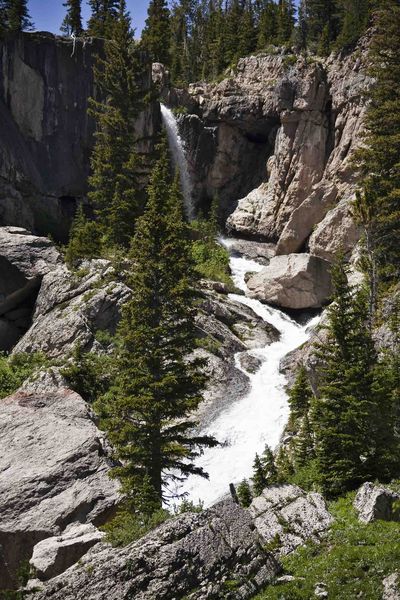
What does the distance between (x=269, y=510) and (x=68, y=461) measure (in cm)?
786

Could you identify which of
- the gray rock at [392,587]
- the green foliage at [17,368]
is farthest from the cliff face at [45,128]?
the gray rock at [392,587]

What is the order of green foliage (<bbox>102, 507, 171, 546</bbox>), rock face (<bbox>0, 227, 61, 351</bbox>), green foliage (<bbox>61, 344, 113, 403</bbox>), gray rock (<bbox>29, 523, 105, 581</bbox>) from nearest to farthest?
green foliage (<bbox>102, 507, 171, 546</bbox>) → gray rock (<bbox>29, 523, 105, 581</bbox>) → green foliage (<bbox>61, 344, 113, 403</bbox>) → rock face (<bbox>0, 227, 61, 351</bbox>)

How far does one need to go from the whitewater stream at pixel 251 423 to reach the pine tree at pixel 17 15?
32.5 meters

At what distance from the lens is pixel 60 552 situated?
13.4 m

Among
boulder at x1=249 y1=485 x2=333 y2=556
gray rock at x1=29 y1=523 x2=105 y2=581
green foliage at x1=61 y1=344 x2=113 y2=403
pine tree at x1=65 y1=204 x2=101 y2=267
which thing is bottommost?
green foliage at x1=61 y1=344 x2=113 y2=403

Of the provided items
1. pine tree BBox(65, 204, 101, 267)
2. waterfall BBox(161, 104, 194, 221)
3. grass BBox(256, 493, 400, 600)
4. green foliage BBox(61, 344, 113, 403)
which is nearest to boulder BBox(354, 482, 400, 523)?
grass BBox(256, 493, 400, 600)

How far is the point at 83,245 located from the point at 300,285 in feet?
54.3

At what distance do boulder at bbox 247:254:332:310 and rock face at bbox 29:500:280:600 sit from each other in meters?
31.0

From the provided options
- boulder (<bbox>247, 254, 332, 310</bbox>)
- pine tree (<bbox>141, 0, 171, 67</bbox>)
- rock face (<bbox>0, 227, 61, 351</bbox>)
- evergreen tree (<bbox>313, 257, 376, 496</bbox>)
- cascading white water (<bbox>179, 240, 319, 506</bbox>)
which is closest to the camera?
evergreen tree (<bbox>313, 257, 376, 496</bbox>)

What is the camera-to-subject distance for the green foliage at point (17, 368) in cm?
2912

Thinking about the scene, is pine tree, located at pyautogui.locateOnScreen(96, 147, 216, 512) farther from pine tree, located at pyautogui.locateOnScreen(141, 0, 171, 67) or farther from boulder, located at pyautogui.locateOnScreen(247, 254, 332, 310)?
pine tree, located at pyautogui.locateOnScreen(141, 0, 171, 67)

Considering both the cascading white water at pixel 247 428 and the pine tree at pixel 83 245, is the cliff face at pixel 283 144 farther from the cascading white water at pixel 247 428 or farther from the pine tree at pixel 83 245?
the pine tree at pixel 83 245

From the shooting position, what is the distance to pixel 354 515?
14406 mm

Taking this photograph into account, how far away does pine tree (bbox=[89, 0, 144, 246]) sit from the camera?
38.4m
